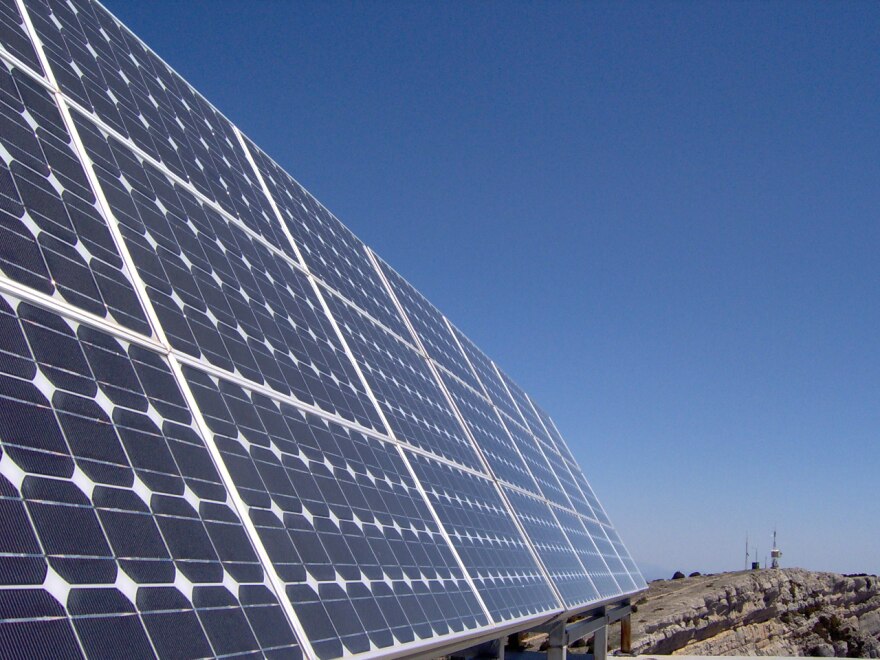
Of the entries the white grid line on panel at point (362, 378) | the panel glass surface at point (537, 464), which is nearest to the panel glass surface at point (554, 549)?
the panel glass surface at point (537, 464)

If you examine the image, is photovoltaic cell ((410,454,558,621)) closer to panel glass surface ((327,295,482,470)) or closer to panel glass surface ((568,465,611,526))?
panel glass surface ((327,295,482,470))

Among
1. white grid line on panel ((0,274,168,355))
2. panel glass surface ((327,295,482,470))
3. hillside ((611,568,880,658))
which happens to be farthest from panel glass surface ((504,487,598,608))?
hillside ((611,568,880,658))

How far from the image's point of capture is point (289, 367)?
12.0 meters

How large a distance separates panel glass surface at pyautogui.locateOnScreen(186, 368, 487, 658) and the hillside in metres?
35.7

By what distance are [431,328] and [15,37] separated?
55.6 feet

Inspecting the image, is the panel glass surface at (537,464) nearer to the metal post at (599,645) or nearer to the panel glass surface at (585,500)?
the panel glass surface at (585,500)

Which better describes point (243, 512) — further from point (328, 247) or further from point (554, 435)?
point (554, 435)

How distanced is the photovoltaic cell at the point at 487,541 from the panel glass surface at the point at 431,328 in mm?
5713

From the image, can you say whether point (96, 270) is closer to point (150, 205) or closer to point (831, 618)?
point (150, 205)

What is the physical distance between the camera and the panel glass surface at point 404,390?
51.5 feet

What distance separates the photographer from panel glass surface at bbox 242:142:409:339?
57.4 feet

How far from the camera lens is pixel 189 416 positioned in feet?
28.0

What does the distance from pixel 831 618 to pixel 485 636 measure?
2475 inches

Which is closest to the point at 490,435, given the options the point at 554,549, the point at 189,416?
the point at 554,549
